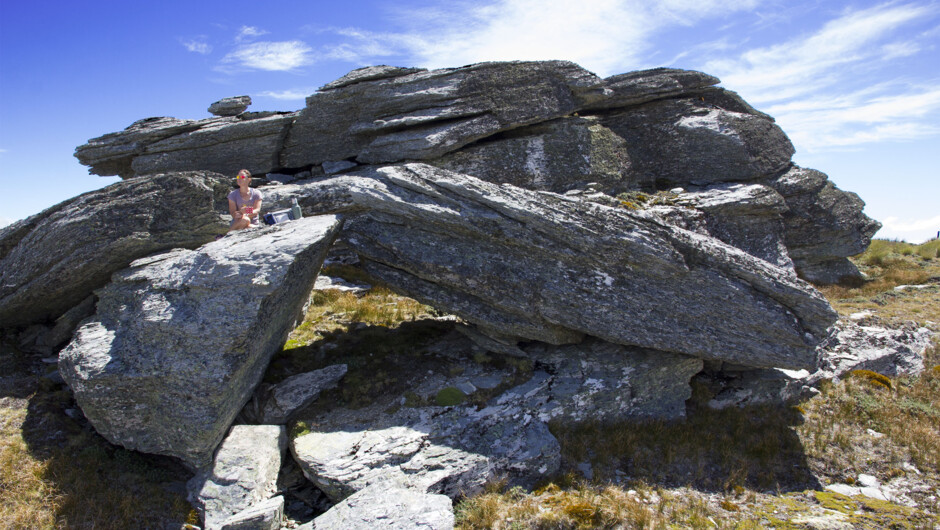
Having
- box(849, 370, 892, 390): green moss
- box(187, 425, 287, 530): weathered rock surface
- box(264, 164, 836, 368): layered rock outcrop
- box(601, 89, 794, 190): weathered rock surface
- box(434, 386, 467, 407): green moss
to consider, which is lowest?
box(187, 425, 287, 530): weathered rock surface

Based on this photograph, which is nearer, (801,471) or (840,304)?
(801,471)

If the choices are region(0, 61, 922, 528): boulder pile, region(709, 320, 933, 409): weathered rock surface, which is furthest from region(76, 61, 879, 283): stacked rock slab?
region(0, 61, 922, 528): boulder pile

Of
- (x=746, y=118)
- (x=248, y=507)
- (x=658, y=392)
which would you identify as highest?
(x=746, y=118)

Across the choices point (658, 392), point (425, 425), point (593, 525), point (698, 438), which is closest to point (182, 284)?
point (425, 425)

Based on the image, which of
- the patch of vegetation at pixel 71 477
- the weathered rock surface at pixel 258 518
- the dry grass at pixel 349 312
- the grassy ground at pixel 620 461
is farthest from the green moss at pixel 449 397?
the patch of vegetation at pixel 71 477

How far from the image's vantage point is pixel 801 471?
12695 mm

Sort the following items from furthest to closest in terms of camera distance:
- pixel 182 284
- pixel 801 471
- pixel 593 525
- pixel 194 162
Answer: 1. pixel 194 162
2. pixel 801 471
3. pixel 182 284
4. pixel 593 525

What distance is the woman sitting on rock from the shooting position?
14.4m

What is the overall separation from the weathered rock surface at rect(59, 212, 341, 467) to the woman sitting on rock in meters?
2.00

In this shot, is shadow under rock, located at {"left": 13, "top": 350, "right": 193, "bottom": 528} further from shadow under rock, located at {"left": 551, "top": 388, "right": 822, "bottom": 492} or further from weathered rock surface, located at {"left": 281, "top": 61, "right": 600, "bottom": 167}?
weathered rock surface, located at {"left": 281, "top": 61, "right": 600, "bottom": 167}

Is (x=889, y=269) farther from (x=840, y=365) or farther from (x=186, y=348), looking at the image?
(x=186, y=348)

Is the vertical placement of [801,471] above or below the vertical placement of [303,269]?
below

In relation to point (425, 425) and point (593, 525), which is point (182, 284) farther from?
point (593, 525)

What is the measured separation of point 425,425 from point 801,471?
32.2 ft
